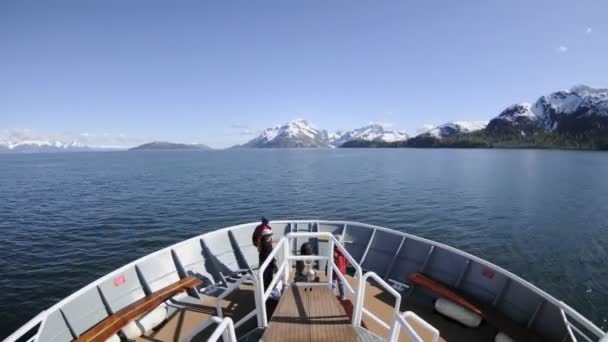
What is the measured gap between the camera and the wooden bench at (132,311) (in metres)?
6.97

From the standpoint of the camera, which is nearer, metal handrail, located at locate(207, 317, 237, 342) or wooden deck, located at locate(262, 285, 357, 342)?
metal handrail, located at locate(207, 317, 237, 342)

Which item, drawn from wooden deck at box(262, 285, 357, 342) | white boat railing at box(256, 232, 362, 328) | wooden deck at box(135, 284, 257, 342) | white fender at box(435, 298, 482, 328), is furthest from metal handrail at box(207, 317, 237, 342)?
white fender at box(435, 298, 482, 328)

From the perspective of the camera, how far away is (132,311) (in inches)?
309

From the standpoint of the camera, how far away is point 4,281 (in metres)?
16.1

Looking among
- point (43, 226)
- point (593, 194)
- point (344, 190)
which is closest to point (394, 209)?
point (344, 190)

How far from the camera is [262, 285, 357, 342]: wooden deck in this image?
5.75m

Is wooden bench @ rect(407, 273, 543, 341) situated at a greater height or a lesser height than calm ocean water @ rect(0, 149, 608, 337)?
greater

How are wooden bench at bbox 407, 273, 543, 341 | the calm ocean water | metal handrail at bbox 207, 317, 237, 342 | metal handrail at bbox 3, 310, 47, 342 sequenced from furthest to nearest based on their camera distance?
1. the calm ocean water
2. wooden bench at bbox 407, 273, 543, 341
3. metal handrail at bbox 3, 310, 47, 342
4. metal handrail at bbox 207, 317, 237, 342

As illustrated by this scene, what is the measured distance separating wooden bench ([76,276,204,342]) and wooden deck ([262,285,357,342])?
3.89 m

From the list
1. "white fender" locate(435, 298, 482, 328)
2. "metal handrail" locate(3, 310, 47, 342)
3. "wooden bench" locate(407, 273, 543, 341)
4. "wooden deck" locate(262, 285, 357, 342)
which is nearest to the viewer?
"metal handrail" locate(3, 310, 47, 342)

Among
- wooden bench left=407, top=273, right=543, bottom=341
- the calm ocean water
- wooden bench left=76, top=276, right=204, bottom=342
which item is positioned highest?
wooden bench left=76, top=276, right=204, bottom=342

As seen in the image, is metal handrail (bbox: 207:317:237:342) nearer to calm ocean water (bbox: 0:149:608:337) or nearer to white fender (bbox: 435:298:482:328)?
white fender (bbox: 435:298:482:328)

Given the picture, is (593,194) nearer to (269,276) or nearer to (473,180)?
(473,180)

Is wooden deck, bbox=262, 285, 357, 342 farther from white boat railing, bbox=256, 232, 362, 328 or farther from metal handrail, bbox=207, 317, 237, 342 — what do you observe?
metal handrail, bbox=207, 317, 237, 342
